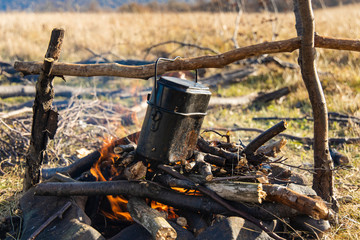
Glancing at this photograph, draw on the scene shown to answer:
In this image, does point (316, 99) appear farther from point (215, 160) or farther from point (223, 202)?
point (223, 202)

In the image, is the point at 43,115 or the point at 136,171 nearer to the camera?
the point at 136,171

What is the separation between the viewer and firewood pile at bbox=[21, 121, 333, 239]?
2633 mm

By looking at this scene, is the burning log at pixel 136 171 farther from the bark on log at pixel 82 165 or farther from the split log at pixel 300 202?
the bark on log at pixel 82 165

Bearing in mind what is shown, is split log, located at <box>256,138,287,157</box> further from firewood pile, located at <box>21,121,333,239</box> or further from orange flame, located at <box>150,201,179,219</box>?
orange flame, located at <box>150,201,179,219</box>

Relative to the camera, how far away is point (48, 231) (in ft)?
9.45

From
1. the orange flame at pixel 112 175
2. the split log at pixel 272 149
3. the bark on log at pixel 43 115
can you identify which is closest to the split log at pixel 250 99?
the split log at pixel 272 149

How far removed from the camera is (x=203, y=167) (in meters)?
2.94

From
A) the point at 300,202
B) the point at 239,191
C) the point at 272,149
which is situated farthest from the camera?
the point at 272,149

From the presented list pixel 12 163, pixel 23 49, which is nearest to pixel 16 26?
pixel 23 49

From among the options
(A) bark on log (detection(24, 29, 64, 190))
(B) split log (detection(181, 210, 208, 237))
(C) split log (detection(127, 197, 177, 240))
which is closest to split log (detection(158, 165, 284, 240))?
(B) split log (detection(181, 210, 208, 237))

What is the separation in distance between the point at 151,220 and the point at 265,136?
1.40 metres

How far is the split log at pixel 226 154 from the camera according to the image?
125 inches

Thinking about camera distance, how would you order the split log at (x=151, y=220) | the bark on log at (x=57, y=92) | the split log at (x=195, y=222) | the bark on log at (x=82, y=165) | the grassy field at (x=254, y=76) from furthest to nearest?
the bark on log at (x=57, y=92), the grassy field at (x=254, y=76), the bark on log at (x=82, y=165), the split log at (x=195, y=222), the split log at (x=151, y=220)

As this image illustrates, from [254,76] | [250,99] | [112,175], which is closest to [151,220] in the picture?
[112,175]
